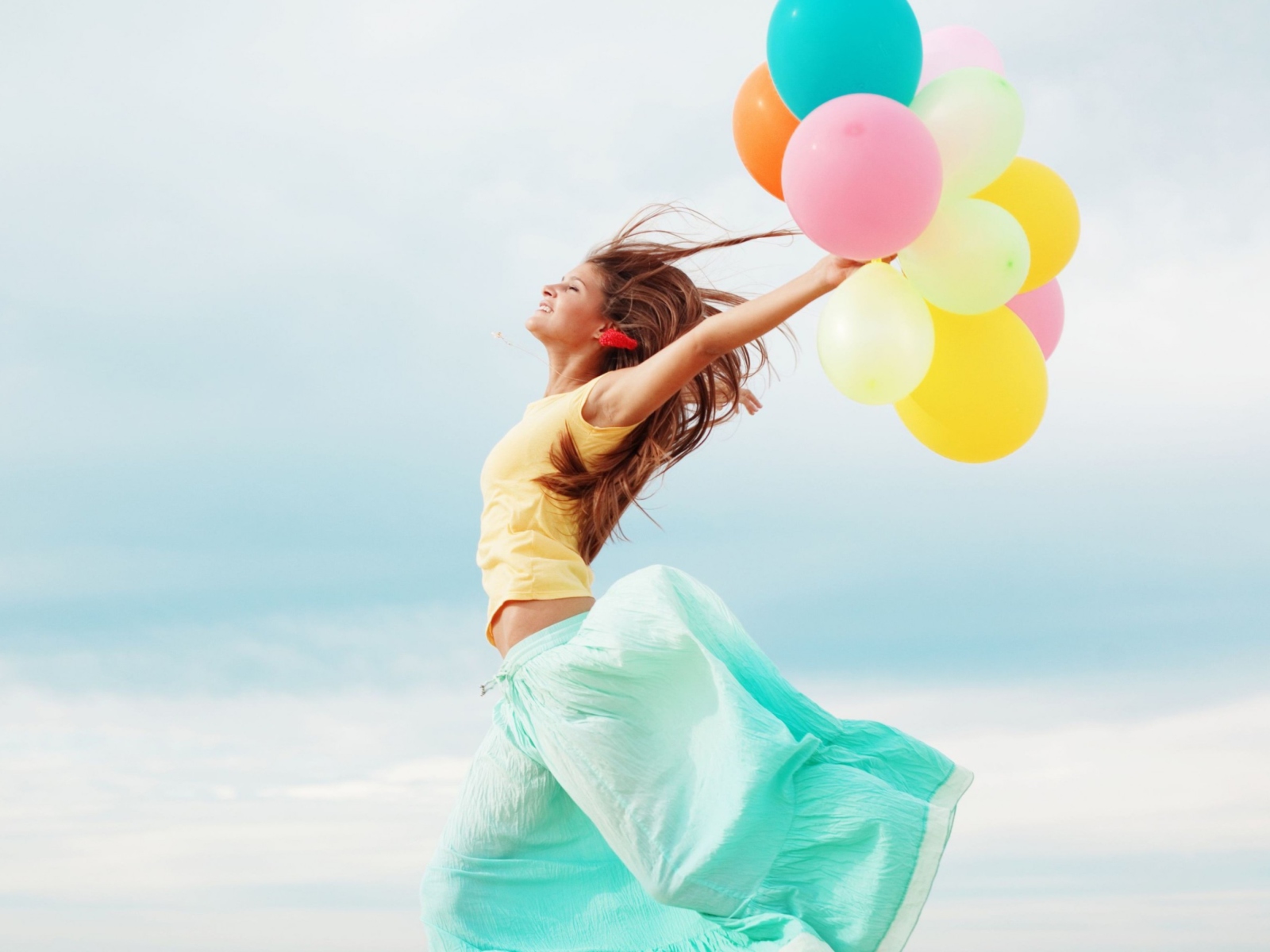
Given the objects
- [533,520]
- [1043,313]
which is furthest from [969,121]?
[533,520]

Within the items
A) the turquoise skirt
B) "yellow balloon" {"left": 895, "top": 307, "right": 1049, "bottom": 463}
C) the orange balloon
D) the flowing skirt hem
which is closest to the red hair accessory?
the orange balloon

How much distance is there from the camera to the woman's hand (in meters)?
3.20

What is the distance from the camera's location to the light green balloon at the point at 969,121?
316cm

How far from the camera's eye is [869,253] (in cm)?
303

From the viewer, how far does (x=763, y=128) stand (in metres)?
3.40

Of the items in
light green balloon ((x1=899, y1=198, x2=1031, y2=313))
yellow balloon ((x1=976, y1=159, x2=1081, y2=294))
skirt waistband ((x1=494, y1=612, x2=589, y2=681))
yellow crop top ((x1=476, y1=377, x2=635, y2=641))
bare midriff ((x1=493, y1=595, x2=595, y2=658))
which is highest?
yellow balloon ((x1=976, y1=159, x2=1081, y2=294))

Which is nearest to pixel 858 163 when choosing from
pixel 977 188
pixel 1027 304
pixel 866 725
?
pixel 977 188

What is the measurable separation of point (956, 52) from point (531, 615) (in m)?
1.84

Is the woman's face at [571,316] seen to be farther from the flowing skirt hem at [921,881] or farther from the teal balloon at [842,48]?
the flowing skirt hem at [921,881]

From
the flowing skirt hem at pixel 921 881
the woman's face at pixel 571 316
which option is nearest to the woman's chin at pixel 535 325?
the woman's face at pixel 571 316

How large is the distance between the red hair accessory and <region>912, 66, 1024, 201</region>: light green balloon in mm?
1251

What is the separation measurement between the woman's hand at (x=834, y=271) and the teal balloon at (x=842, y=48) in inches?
A: 14.2

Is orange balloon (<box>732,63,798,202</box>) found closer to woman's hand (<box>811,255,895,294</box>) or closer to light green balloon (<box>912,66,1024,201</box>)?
woman's hand (<box>811,255,895,294</box>)

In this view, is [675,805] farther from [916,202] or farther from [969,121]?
[969,121]
